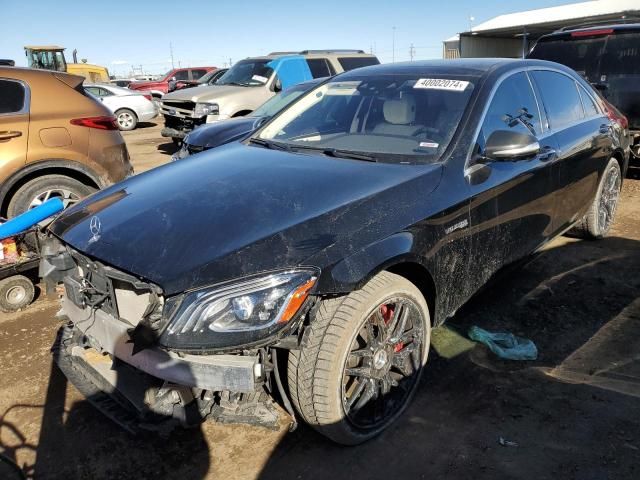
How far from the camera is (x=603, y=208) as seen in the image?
4957mm

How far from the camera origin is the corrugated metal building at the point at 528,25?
22.8m

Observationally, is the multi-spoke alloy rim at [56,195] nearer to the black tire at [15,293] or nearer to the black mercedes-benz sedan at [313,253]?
the black tire at [15,293]

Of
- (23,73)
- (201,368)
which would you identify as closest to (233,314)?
(201,368)

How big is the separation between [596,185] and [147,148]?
10.7m

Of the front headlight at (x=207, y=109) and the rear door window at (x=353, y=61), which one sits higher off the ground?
the rear door window at (x=353, y=61)

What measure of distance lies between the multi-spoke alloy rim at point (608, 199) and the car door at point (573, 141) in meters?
0.35

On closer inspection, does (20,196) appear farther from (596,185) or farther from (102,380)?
(596,185)

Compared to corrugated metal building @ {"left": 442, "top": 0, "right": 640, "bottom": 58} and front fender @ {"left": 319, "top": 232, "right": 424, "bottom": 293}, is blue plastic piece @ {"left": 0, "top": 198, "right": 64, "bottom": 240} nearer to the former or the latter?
front fender @ {"left": 319, "top": 232, "right": 424, "bottom": 293}

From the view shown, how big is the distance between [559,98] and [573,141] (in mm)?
364

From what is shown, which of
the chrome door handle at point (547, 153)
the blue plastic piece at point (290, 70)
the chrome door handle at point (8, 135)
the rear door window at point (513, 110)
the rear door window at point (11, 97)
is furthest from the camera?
the blue plastic piece at point (290, 70)

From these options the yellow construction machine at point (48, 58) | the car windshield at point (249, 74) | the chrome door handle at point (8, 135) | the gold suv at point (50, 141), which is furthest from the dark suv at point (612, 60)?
the yellow construction machine at point (48, 58)

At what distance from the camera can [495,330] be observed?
3553mm

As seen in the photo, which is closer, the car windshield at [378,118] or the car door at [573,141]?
the car windshield at [378,118]

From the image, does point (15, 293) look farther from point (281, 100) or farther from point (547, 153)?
point (281, 100)
